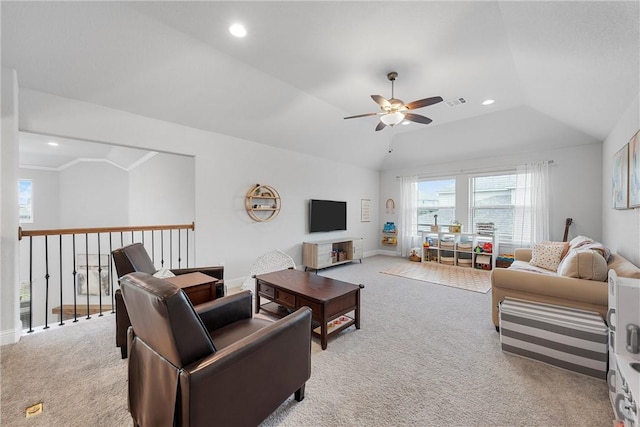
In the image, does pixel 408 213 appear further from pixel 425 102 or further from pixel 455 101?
pixel 425 102

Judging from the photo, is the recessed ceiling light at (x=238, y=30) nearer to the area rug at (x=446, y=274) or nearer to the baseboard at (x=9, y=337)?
the baseboard at (x=9, y=337)

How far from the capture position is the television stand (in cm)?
502

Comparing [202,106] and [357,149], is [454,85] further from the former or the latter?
[202,106]

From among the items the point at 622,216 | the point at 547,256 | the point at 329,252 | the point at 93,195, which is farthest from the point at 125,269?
the point at 93,195

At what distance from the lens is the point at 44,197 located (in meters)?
6.11

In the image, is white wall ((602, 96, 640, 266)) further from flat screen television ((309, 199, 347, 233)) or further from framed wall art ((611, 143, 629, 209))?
flat screen television ((309, 199, 347, 233))

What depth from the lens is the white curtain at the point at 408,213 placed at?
6.44 metres

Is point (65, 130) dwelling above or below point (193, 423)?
above

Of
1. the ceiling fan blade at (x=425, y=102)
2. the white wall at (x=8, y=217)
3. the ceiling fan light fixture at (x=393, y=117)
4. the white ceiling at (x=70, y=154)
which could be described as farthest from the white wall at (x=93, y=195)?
the ceiling fan blade at (x=425, y=102)

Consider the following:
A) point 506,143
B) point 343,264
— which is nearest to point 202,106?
point 343,264

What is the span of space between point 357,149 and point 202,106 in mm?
3432

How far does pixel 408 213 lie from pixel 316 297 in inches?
192

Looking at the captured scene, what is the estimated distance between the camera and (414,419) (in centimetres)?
150

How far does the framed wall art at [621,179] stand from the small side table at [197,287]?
4280 mm
